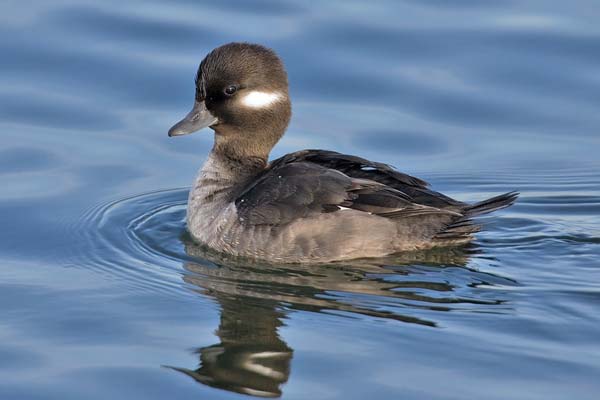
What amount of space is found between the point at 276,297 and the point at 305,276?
550 millimetres

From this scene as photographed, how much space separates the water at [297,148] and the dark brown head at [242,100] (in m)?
0.92

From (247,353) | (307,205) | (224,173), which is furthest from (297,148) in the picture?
(247,353)

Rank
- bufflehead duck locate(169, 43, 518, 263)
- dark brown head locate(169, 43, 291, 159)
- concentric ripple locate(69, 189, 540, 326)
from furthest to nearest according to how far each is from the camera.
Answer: dark brown head locate(169, 43, 291, 159)
bufflehead duck locate(169, 43, 518, 263)
concentric ripple locate(69, 189, 540, 326)

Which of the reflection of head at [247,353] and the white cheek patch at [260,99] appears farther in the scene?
the white cheek patch at [260,99]

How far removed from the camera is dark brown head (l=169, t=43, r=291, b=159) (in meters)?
10.6

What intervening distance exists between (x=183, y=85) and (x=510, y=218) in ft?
13.4

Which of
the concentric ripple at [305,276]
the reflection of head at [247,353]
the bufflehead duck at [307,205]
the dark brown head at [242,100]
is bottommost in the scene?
the reflection of head at [247,353]

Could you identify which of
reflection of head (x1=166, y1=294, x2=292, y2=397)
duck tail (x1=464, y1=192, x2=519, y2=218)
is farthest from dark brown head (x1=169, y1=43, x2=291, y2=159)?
reflection of head (x1=166, y1=294, x2=292, y2=397)

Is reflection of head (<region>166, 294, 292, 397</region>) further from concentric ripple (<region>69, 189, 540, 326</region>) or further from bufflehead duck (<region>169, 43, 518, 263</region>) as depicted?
bufflehead duck (<region>169, 43, 518, 263</region>)

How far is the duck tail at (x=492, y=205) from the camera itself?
9.99m

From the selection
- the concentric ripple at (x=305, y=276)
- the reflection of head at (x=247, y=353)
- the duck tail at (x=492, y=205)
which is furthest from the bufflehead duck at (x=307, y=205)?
the reflection of head at (x=247, y=353)

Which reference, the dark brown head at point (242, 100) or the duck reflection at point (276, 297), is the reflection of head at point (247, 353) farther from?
the dark brown head at point (242, 100)

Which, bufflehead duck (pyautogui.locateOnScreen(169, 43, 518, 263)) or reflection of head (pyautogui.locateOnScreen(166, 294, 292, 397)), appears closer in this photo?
reflection of head (pyautogui.locateOnScreen(166, 294, 292, 397))

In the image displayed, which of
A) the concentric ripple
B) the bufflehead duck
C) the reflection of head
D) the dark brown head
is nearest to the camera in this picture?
the reflection of head
